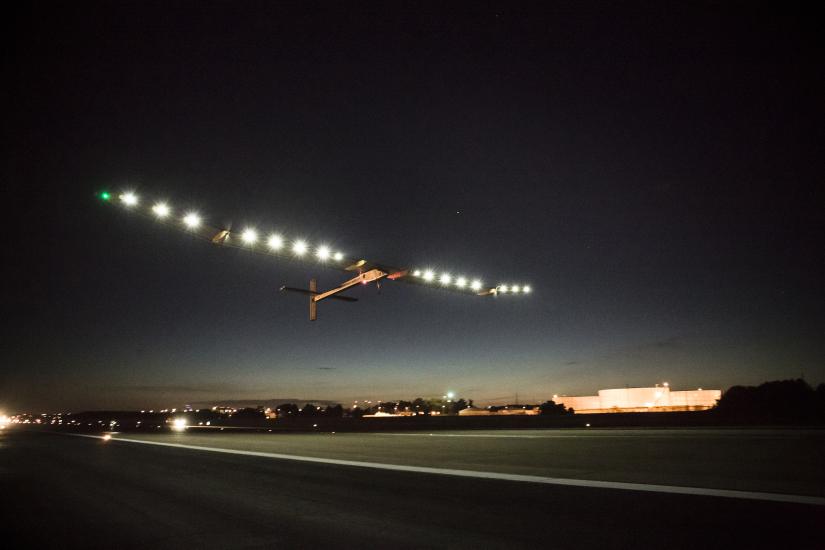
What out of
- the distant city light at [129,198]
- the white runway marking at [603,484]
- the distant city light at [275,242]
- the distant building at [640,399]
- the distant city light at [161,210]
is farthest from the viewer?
the distant building at [640,399]

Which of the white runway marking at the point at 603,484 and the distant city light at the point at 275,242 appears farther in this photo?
the distant city light at the point at 275,242

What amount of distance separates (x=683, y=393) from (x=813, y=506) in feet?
417

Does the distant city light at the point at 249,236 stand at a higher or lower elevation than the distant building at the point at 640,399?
higher

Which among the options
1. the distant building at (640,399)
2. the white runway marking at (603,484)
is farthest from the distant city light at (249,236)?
the distant building at (640,399)

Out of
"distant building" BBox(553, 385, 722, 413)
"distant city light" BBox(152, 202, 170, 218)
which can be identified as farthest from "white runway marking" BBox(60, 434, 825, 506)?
"distant building" BBox(553, 385, 722, 413)

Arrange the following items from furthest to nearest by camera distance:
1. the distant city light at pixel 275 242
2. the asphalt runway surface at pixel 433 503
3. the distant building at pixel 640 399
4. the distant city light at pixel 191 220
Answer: the distant building at pixel 640 399 < the distant city light at pixel 275 242 < the distant city light at pixel 191 220 < the asphalt runway surface at pixel 433 503

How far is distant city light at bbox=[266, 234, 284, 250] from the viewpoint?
20.4 metres

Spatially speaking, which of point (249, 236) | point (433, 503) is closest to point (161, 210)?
point (249, 236)

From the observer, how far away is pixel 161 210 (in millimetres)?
17047

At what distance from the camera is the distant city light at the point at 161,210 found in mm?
16938

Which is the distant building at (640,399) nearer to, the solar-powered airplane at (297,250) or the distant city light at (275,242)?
the solar-powered airplane at (297,250)

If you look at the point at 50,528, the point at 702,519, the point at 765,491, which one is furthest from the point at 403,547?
the point at 765,491

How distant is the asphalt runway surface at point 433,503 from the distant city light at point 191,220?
8553 millimetres

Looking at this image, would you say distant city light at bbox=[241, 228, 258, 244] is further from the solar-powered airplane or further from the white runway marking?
the white runway marking
